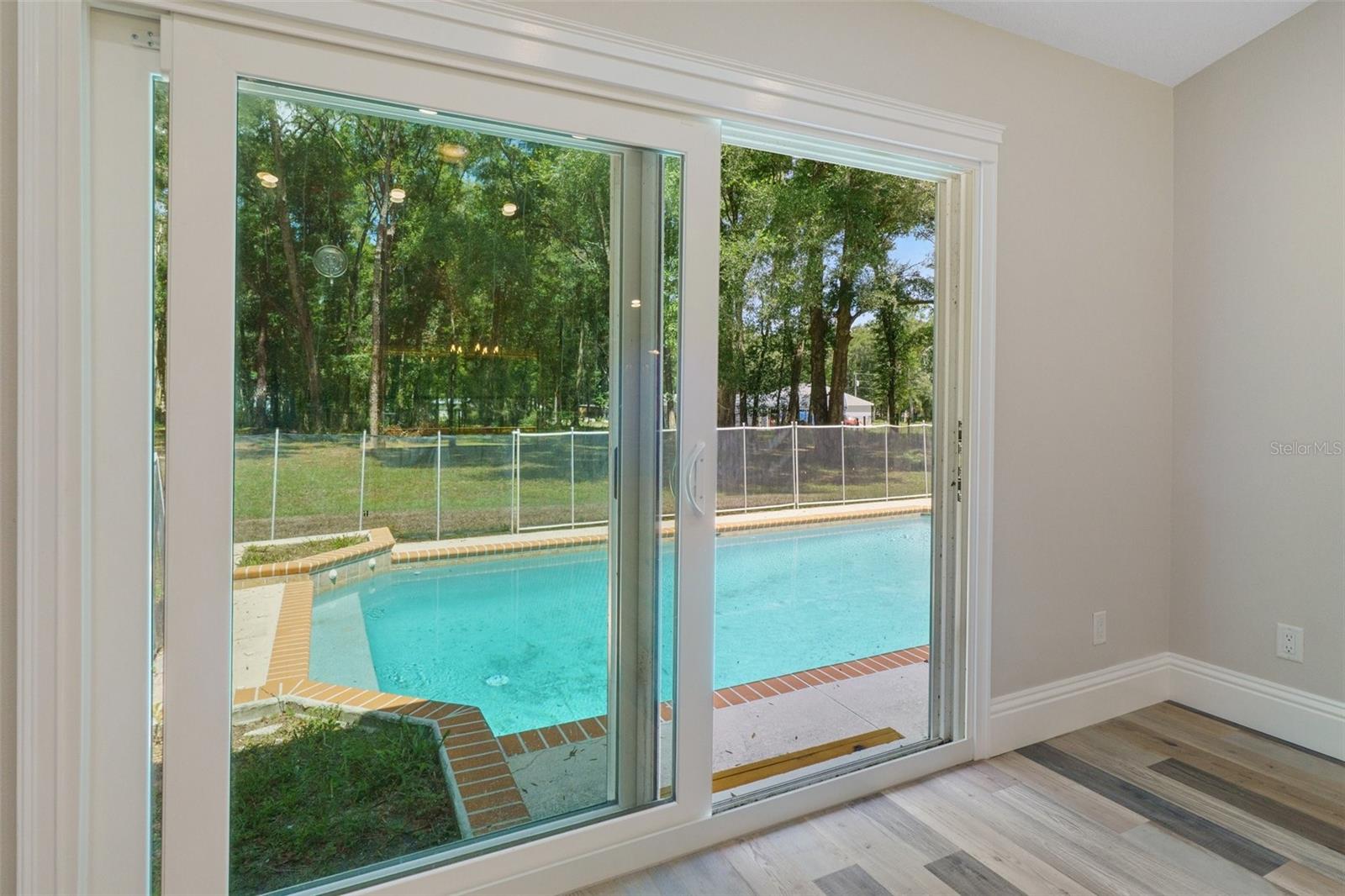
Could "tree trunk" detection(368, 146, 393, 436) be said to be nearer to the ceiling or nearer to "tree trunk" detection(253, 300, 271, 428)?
"tree trunk" detection(253, 300, 271, 428)

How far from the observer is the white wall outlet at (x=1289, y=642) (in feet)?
8.43

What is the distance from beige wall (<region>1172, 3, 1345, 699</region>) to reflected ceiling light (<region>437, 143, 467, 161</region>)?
289 centimetres

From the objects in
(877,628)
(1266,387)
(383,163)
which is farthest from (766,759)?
(1266,387)

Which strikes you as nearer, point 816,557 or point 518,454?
point 518,454

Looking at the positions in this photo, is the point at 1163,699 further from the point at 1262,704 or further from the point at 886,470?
the point at 886,470

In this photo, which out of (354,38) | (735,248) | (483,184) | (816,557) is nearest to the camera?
(354,38)

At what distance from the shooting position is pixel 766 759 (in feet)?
7.70

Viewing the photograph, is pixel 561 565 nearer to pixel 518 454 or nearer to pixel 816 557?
pixel 518 454

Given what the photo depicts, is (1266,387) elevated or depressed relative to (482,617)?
elevated

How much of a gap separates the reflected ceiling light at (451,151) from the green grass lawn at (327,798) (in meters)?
1.33

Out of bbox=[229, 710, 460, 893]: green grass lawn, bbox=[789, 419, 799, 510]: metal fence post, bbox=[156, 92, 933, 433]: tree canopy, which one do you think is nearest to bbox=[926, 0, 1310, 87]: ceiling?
bbox=[156, 92, 933, 433]: tree canopy

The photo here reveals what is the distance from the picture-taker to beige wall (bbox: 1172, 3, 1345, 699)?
247 centimetres

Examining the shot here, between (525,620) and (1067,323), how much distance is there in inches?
87.8

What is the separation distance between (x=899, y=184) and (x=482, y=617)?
6.52 ft
